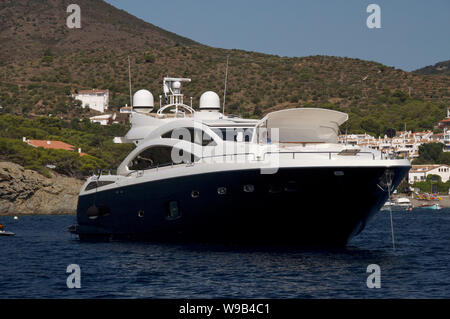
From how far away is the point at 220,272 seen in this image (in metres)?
24.5

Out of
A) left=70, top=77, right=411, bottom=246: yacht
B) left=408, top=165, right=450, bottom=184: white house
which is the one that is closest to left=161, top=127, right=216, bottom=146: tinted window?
left=70, top=77, right=411, bottom=246: yacht

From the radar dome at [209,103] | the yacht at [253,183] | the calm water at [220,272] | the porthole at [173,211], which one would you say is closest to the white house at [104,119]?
the radar dome at [209,103]

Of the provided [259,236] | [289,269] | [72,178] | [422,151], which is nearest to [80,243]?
[259,236]

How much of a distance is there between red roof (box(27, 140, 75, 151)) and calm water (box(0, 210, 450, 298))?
66691mm

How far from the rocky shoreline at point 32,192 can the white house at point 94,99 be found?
67.3 m

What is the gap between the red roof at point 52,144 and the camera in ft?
325

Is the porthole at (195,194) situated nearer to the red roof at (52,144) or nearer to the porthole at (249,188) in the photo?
the porthole at (249,188)

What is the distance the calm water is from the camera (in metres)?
21.7

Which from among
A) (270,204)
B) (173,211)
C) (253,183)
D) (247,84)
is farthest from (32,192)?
(247,84)

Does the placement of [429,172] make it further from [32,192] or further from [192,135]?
[192,135]

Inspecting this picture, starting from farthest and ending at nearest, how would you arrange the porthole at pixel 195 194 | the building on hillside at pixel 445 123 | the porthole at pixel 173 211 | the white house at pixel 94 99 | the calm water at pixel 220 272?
1. the building on hillside at pixel 445 123
2. the white house at pixel 94 99
3. the porthole at pixel 173 211
4. the porthole at pixel 195 194
5. the calm water at pixel 220 272

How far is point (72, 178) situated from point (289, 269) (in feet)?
231
